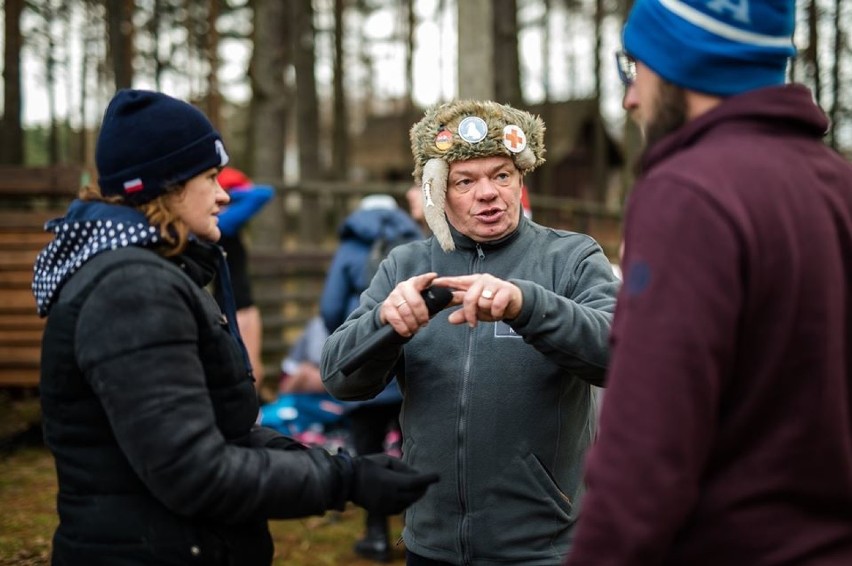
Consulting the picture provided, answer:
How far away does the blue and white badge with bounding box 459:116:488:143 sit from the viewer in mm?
2963

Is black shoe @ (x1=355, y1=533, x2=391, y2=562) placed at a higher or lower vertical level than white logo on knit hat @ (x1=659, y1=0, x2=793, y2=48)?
lower

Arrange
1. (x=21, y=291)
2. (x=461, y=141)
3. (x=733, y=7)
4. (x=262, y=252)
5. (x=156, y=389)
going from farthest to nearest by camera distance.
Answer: (x=262, y=252), (x=21, y=291), (x=461, y=141), (x=156, y=389), (x=733, y=7)

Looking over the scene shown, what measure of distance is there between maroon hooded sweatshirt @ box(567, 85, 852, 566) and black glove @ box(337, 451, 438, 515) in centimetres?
73

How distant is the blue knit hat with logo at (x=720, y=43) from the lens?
1688mm

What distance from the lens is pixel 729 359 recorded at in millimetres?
1550

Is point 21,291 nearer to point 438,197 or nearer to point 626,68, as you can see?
point 438,197

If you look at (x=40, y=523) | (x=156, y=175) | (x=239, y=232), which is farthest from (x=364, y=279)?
(x=156, y=175)

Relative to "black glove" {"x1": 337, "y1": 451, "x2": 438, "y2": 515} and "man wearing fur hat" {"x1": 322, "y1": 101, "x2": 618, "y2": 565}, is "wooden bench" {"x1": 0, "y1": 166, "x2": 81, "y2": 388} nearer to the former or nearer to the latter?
"man wearing fur hat" {"x1": 322, "y1": 101, "x2": 618, "y2": 565}

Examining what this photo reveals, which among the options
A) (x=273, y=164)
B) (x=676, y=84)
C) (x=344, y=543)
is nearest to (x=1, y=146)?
(x=273, y=164)

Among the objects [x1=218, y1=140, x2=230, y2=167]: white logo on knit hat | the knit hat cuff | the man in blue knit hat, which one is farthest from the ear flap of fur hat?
the man in blue knit hat

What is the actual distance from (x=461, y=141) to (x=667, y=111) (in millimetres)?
1251

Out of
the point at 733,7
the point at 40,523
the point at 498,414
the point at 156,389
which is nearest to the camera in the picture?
the point at 733,7

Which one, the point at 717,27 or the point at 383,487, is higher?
the point at 717,27

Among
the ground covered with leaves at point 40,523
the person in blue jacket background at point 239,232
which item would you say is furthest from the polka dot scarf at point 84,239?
the person in blue jacket background at point 239,232
